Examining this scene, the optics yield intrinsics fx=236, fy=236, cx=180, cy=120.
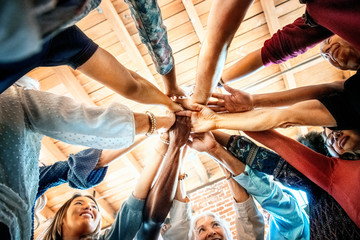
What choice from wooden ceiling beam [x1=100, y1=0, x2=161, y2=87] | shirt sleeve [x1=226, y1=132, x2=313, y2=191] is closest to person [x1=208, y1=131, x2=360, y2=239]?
shirt sleeve [x1=226, y1=132, x2=313, y2=191]

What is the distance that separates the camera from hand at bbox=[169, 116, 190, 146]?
69.7 inches

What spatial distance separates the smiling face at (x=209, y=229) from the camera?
2.15m

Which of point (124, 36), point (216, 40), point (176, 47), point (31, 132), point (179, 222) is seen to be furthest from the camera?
point (176, 47)

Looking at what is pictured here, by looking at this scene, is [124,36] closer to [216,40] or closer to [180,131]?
[180,131]

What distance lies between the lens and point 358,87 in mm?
1152

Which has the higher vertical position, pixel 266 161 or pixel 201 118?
pixel 201 118

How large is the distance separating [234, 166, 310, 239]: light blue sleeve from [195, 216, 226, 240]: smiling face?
0.60 m

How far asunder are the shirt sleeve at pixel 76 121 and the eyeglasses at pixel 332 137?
131 cm

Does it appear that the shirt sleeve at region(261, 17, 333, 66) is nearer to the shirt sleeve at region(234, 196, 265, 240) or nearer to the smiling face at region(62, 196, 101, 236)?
the shirt sleeve at region(234, 196, 265, 240)

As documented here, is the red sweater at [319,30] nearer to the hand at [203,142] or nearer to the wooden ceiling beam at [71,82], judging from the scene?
the hand at [203,142]

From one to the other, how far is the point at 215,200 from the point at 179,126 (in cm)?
287

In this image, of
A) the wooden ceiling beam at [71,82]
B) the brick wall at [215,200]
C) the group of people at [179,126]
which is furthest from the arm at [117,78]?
the brick wall at [215,200]

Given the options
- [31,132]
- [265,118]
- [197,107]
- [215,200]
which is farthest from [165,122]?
[215,200]

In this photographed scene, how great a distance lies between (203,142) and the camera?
1900 millimetres
